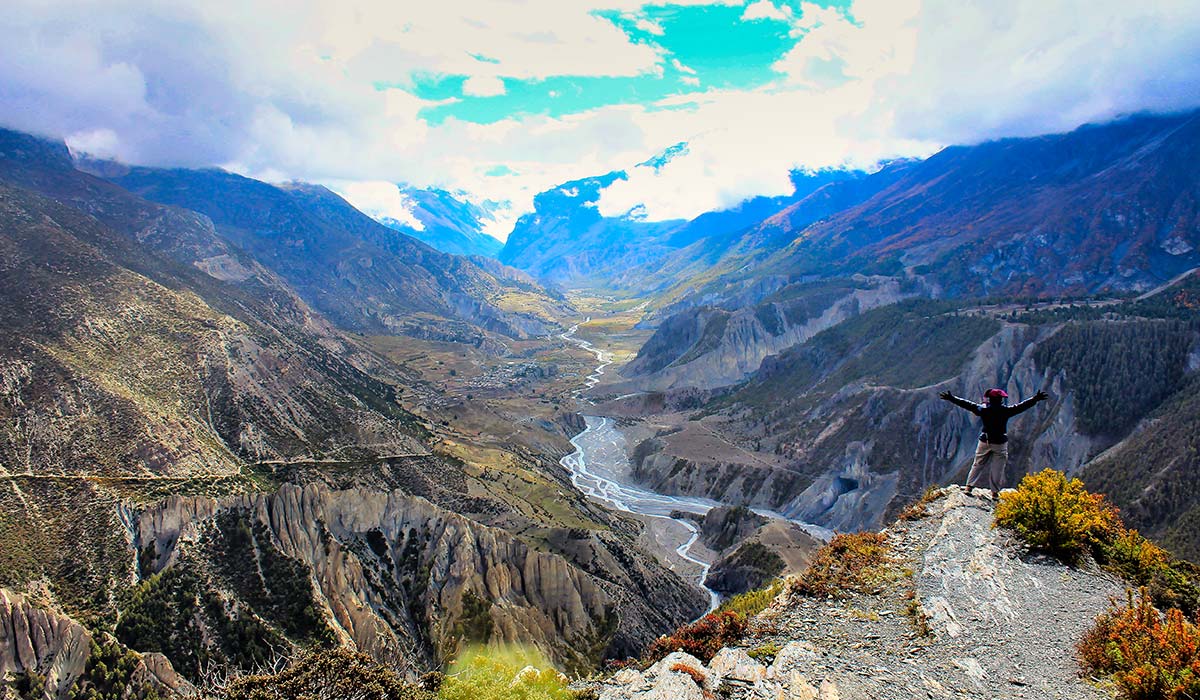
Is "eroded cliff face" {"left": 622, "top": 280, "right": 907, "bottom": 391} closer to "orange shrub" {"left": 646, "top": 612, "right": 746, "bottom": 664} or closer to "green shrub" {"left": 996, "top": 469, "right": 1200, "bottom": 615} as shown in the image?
"green shrub" {"left": 996, "top": 469, "right": 1200, "bottom": 615}

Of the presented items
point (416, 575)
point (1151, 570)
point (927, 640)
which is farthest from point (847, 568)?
point (416, 575)

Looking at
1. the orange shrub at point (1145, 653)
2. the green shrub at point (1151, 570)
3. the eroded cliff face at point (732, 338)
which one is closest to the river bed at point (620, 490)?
the eroded cliff face at point (732, 338)

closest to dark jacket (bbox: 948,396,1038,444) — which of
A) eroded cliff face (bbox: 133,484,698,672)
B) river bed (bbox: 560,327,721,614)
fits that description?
eroded cliff face (bbox: 133,484,698,672)

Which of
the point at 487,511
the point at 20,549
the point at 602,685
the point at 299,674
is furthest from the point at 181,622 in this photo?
the point at 602,685

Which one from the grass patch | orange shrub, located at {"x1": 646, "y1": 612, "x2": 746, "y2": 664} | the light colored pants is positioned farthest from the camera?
the light colored pants

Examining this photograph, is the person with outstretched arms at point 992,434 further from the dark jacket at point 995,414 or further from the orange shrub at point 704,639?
the orange shrub at point 704,639
